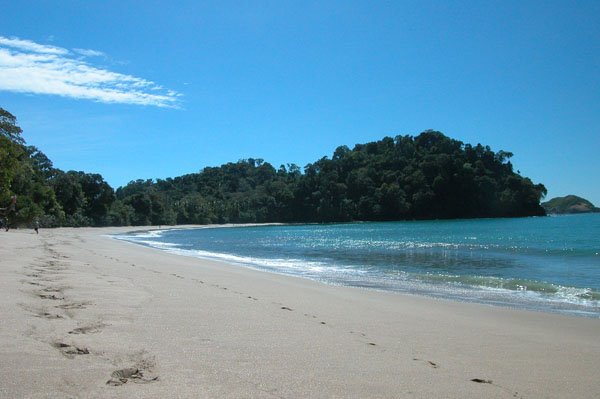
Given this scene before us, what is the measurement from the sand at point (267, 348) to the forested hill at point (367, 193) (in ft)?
291

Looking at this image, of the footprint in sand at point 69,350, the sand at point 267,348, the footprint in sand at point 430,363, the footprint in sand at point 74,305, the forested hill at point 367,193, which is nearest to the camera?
the sand at point 267,348

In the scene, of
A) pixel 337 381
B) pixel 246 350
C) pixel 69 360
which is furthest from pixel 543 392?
pixel 69 360

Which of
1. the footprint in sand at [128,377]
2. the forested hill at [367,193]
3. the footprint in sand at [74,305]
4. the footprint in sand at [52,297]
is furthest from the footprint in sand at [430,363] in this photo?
the forested hill at [367,193]

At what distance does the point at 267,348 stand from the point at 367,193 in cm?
14181

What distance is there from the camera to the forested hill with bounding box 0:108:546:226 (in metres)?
108

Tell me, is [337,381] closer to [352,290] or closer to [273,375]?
[273,375]

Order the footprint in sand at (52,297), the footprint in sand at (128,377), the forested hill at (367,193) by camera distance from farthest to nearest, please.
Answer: the forested hill at (367,193)
the footprint in sand at (52,297)
the footprint in sand at (128,377)

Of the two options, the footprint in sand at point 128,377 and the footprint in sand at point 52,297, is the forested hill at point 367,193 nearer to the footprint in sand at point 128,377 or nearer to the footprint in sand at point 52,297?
the footprint in sand at point 52,297

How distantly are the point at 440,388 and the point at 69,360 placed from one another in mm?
3289

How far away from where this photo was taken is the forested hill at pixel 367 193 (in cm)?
10775

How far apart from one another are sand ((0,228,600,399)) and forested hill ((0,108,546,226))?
3495 inches

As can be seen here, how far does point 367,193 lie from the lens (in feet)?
477

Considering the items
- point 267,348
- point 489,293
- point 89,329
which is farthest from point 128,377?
point 489,293

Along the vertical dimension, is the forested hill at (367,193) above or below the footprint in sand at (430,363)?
above
